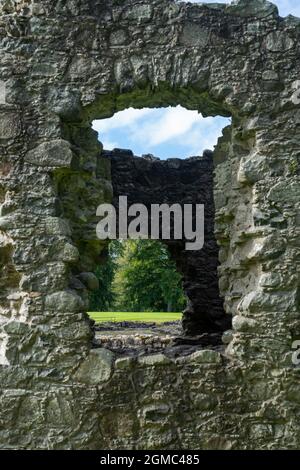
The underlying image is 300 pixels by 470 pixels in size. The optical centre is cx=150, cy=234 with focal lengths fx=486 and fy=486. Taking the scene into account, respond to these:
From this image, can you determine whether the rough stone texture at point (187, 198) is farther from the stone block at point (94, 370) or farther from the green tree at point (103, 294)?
the green tree at point (103, 294)

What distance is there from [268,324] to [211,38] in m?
2.45

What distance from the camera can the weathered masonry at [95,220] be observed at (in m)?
3.79

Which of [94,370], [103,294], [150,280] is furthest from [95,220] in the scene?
[103,294]

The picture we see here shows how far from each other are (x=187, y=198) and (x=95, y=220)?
453cm

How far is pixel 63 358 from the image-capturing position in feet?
12.5

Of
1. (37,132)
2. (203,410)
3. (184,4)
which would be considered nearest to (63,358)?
(203,410)

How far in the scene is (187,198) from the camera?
28.9 feet

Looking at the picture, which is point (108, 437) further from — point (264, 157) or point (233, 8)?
point (233, 8)

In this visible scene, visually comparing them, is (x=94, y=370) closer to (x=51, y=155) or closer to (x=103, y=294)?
(x=51, y=155)

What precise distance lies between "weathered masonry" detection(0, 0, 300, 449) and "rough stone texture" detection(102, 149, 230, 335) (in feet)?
13.9

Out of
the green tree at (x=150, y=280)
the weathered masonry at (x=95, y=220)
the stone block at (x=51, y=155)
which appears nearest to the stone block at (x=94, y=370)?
the weathered masonry at (x=95, y=220)

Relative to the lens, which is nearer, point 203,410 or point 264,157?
point 203,410

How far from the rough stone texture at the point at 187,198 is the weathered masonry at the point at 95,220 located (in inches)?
166

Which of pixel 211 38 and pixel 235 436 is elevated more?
pixel 211 38
